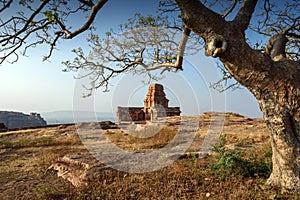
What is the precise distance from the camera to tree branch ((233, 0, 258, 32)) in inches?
145

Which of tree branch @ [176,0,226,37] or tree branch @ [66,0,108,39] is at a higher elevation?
tree branch @ [66,0,108,39]

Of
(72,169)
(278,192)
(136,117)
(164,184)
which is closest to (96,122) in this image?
(136,117)

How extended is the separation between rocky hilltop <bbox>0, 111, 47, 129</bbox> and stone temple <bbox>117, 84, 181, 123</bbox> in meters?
27.5

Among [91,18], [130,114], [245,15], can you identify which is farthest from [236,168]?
[130,114]

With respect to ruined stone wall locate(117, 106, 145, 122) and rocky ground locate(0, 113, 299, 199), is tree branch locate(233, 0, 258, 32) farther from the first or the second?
ruined stone wall locate(117, 106, 145, 122)

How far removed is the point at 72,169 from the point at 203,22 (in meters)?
4.06

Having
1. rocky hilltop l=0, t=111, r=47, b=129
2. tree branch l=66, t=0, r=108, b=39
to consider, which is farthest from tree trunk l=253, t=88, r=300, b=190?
rocky hilltop l=0, t=111, r=47, b=129

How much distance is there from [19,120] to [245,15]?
53.9m

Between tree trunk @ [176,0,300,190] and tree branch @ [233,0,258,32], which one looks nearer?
tree trunk @ [176,0,300,190]

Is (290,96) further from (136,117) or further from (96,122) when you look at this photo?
(136,117)

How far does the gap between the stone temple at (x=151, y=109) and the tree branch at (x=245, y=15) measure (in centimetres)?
2291

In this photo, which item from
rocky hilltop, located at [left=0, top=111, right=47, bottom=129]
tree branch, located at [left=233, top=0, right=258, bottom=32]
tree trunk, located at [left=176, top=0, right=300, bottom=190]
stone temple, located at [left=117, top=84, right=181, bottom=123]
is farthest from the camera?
rocky hilltop, located at [left=0, top=111, right=47, bottom=129]

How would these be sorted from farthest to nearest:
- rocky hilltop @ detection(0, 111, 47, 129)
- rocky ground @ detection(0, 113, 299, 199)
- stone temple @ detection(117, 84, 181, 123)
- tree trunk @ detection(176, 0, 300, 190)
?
rocky hilltop @ detection(0, 111, 47, 129), stone temple @ detection(117, 84, 181, 123), rocky ground @ detection(0, 113, 299, 199), tree trunk @ detection(176, 0, 300, 190)

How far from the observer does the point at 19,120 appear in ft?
157
